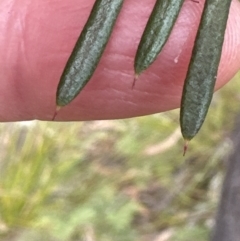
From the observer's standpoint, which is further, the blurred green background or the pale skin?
the blurred green background

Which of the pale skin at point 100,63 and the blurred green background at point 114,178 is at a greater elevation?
the pale skin at point 100,63

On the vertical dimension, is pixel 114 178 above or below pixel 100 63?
below

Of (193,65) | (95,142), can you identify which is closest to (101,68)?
(193,65)

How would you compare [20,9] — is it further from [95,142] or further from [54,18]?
[95,142]

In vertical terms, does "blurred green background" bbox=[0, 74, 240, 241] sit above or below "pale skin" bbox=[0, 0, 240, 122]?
below

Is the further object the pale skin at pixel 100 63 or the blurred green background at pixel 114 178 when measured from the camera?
the blurred green background at pixel 114 178
